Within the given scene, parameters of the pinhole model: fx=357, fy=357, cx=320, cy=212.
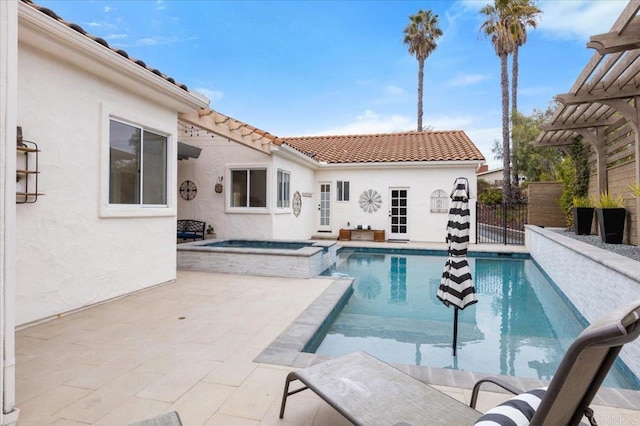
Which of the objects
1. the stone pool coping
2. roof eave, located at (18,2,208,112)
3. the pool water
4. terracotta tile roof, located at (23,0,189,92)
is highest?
terracotta tile roof, located at (23,0,189,92)

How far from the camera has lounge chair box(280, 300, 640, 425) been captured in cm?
117

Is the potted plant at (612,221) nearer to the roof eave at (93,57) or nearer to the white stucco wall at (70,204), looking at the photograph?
the roof eave at (93,57)

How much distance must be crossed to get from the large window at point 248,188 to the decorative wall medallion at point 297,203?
2.05 m

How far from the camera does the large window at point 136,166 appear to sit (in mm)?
5754

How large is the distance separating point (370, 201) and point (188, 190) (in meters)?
7.40

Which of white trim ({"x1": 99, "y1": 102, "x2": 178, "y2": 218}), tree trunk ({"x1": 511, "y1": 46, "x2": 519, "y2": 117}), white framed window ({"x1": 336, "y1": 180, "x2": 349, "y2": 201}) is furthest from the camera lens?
tree trunk ({"x1": 511, "y1": 46, "x2": 519, "y2": 117})

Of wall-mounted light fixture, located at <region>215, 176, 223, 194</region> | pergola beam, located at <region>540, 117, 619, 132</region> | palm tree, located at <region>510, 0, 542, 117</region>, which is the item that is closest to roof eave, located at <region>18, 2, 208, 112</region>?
wall-mounted light fixture, located at <region>215, 176, 223, 194</region>

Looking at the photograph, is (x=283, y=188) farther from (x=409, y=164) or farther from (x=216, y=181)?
(x=409, y=164)

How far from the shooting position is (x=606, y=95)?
271 inches

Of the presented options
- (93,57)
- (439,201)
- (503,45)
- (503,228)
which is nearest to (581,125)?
(439,201)

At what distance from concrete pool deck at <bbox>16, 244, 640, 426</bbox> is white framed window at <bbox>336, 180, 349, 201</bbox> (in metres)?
10.3

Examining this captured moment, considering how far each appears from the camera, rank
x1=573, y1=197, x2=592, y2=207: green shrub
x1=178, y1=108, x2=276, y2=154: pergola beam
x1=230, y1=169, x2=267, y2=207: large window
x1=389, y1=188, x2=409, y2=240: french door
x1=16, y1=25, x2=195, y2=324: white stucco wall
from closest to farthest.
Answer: x1=16, y1=25, x2=195, y2=324: white stucco wall → x1=178, y1=108, x2=276, y2=154: pergola beam → x1=573, y1=197, x2=592, y2=207: green shrub → x1=230, y1=169, x2=267, y2=207: large window → x1=389, y1=188, x2=409, y2=240: french door

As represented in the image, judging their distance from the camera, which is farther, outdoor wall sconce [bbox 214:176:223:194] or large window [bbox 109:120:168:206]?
outdoor wall sconce [bbox 214:176:223:194]

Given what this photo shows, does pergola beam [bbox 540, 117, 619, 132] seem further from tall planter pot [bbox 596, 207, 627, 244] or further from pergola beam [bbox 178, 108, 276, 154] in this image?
pergola beam [bbox 178, 108, 276, 154]
